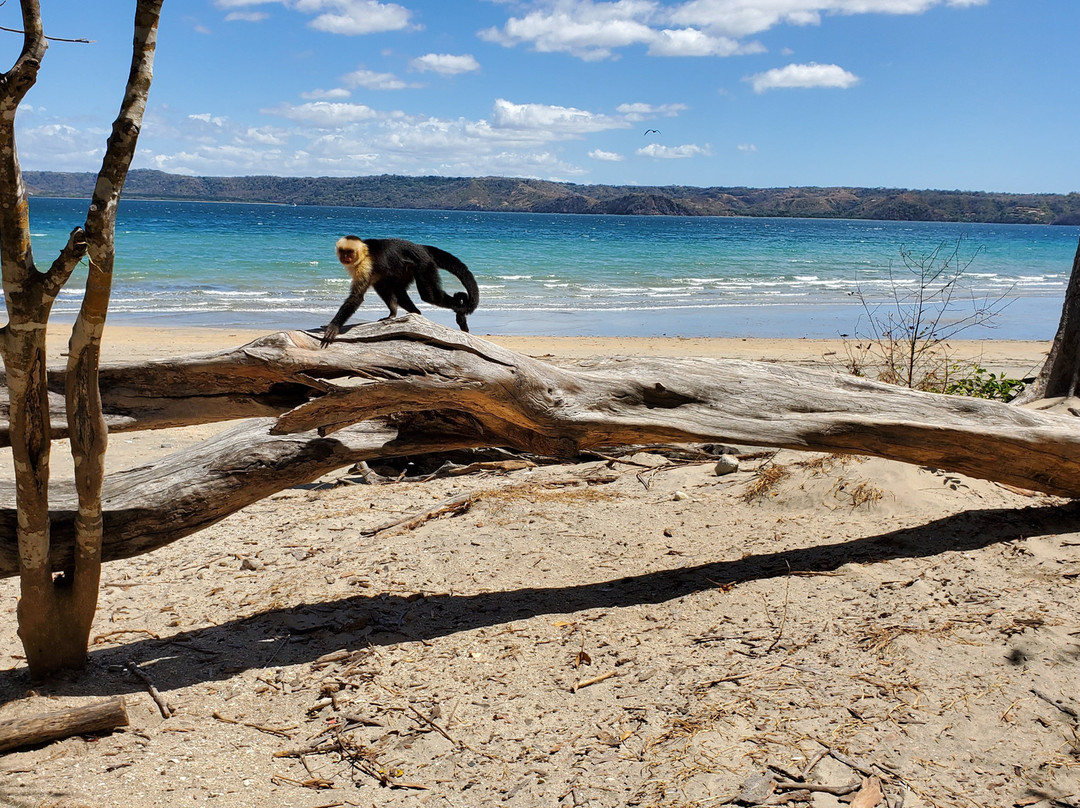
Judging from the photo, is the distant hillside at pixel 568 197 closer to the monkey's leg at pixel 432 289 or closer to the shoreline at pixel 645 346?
the shoreline at pixel 645 346

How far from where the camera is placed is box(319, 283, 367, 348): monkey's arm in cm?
393

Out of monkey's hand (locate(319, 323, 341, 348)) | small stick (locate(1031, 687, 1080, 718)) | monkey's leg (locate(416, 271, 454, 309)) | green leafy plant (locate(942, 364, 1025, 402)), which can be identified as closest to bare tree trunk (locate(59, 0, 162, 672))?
monkey's hand (locate(319, 323, 341, 348))

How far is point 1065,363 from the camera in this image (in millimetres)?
5930

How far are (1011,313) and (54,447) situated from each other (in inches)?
785

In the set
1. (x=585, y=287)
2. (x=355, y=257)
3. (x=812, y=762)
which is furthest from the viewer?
(x=585, y=287)

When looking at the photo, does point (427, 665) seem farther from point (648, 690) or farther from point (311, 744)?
point (648, 690)

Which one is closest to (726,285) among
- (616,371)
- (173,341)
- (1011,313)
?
(1011,313)

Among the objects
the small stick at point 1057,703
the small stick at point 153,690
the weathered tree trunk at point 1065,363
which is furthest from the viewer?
the weathered tree trunk at point 1065,363

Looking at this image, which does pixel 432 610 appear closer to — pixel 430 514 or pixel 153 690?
pixel 430 514

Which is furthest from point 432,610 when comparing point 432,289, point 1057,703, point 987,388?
point 987,388

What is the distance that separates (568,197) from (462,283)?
118m

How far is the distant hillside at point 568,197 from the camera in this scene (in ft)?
366

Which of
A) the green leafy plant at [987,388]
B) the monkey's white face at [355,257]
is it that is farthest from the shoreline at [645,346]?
the monkey's white face at [355,257]

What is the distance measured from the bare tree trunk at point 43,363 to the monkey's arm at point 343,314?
1.05 metres
